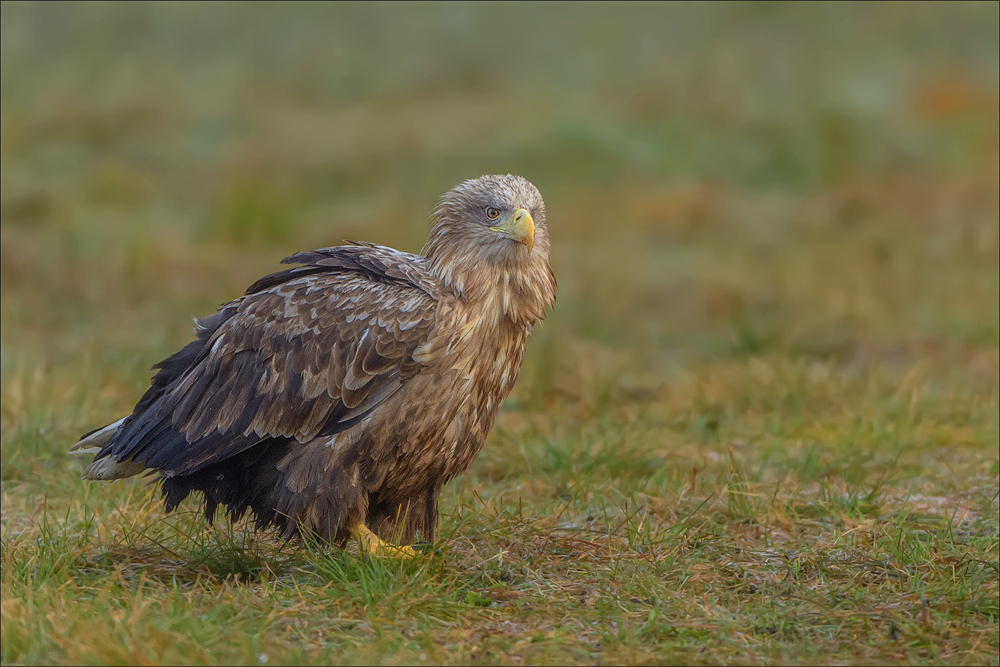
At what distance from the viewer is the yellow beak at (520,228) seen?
4.65 m

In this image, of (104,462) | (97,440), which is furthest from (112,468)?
(97,440)

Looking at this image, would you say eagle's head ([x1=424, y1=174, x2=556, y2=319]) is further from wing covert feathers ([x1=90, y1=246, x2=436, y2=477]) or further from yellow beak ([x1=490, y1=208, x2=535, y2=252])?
wing covert feathers ([x1=90, y1=246, x2=436, y2=477])

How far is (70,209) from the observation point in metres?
13.2

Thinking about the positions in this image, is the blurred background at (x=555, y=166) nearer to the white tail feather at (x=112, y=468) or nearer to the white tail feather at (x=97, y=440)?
the white tail feather at (x=97, y=440)

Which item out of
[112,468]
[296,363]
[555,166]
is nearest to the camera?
[296,363]

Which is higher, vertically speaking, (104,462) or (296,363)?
(296,363)

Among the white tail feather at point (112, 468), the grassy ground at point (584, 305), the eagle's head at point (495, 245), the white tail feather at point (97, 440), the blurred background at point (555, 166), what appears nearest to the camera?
the grassy ground at point (584, 305)

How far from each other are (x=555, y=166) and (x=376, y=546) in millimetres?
11158

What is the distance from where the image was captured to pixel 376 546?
463 centimetres

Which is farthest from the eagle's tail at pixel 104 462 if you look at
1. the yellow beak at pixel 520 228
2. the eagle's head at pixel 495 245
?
the yellow beak at pixel 520 228

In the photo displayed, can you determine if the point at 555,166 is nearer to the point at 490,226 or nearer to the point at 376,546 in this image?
the point at 490,226

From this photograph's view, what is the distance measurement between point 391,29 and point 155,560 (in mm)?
20474

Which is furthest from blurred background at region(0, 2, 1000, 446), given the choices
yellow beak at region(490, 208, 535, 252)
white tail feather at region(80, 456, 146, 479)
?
yellow beak at region(490, 208, 535, 252)

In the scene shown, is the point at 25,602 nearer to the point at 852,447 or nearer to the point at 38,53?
the point at 852,447
